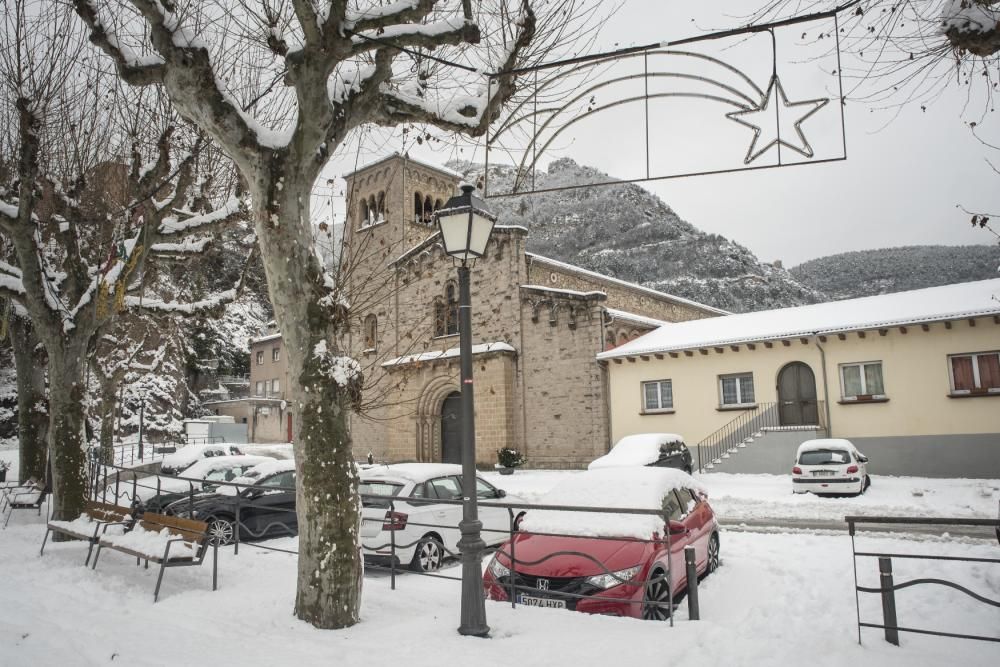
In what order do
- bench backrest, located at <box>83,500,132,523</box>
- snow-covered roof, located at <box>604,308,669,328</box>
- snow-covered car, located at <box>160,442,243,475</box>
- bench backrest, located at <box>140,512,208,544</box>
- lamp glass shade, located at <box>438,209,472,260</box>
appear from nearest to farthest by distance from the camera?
lamp glass shade, located at <box>438,209,472,260</box> < bench backrest, located at <box>140,512,208,544</box> < bench backrest, located at <box>83,500,132,523</box> < snow-covered car, located at <box>160,442,243,475</box> < snow-covered roof, located at <box>604,308,669,328</box>

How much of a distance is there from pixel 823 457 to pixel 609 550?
39.0 feet

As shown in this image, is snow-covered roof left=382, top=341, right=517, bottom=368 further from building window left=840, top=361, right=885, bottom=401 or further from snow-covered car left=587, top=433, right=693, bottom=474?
building window left=840, top=361, right=885, bottom=401

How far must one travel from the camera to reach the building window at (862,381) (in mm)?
20938

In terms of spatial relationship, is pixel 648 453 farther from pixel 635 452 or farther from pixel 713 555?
pixel 713 555

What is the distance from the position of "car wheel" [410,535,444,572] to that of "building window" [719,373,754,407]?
650 inches

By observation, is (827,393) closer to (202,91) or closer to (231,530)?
(231,530)

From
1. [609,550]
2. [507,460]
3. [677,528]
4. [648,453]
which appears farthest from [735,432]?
[609,550]

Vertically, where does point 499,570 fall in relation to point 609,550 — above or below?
below

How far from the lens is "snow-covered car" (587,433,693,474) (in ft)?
61.1

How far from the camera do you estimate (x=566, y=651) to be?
5488 millimetres

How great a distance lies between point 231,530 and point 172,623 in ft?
19.5

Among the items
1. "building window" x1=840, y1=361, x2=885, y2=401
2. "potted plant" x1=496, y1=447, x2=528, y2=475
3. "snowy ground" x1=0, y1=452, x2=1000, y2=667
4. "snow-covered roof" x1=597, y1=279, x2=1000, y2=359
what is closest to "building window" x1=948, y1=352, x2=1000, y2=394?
"snow-covered roof" x1=597, y1=279, x2=1000, y2=359

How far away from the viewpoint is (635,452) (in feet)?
62.6

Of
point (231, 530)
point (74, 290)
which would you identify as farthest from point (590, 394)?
point (74, 290)
